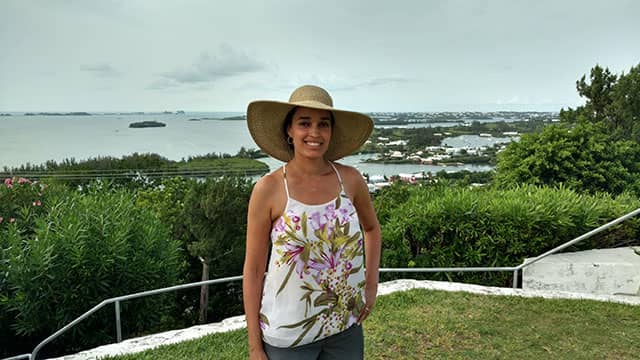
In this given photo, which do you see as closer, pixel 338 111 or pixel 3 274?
pixel 338 111

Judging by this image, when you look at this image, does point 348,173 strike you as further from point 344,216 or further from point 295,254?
point 295,254

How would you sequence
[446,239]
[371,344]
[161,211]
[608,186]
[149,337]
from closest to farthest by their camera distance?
[371,344] < [149,337] < [446,239] < [161,211] < [608,186]

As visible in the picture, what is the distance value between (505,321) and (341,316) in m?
2.63

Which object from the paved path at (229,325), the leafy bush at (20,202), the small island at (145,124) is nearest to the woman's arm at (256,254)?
the paved path at (229,325)

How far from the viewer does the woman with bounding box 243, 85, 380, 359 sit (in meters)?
1.50

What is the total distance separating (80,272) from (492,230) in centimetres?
430

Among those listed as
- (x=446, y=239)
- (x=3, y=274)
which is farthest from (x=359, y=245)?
(x=446, y=239)

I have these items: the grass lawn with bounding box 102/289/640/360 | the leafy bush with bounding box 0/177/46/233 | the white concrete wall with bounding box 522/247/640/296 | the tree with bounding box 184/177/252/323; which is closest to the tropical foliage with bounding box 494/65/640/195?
the white concrete wall with bounding box 522/247/640/296

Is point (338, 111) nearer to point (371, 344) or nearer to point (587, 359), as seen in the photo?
point (371, 344)

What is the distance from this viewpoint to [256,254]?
153 centimetres

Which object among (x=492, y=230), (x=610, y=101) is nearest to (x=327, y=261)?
(x=492, y=230)

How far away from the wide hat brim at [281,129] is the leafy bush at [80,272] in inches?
101

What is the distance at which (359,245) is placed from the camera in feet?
5.24

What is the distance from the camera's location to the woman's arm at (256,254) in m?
1.51
